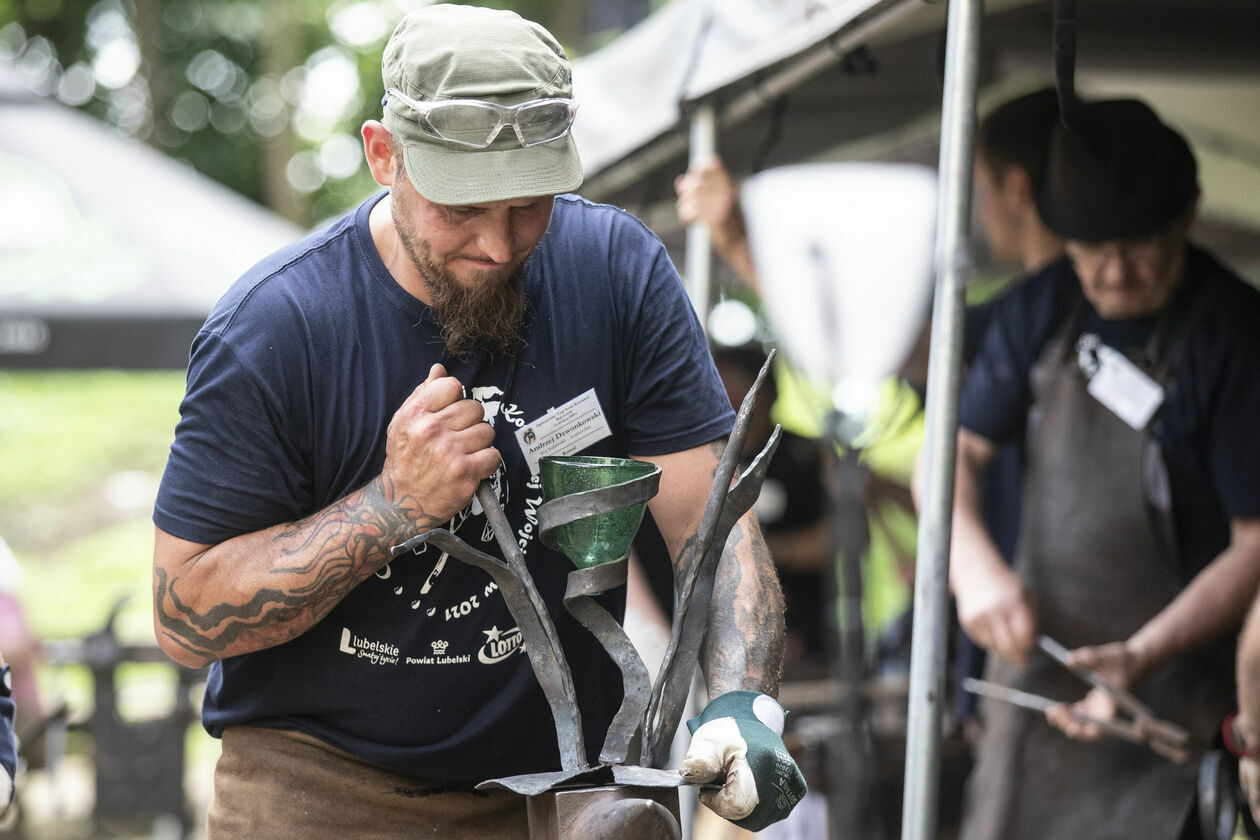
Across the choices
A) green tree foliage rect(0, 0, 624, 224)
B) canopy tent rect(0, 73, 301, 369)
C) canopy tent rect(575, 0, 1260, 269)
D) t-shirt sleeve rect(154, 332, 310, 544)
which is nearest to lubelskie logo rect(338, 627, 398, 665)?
t-shirt sleeve rect(154, 332, 310, 544)

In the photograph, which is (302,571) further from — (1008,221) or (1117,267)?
(1008,221)

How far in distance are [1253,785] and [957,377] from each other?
111 centimetres

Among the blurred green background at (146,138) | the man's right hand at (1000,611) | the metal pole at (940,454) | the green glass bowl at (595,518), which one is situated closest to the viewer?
the green glass bowl at (595,518)

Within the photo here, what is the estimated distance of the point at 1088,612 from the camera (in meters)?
3.06

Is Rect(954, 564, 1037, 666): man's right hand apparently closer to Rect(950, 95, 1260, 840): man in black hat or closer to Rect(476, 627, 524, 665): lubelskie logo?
Rect(950, 95, 1260, 840): man in black hat

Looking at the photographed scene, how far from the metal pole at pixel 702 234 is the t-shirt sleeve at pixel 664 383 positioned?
3.92 feet

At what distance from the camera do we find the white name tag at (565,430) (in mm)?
1851

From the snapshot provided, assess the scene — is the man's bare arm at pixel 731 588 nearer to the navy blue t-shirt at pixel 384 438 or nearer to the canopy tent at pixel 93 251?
the navy blue t-shirt at pixel 384 438

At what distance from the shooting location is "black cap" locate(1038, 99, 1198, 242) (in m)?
2.76

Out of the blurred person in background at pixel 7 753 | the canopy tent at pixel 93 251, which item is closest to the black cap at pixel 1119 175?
the blurred person in background at pixel 7 753

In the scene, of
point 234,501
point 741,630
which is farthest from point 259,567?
point 741,630

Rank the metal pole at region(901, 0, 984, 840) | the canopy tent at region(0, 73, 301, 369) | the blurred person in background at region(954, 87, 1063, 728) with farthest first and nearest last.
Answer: the canopy tent at region(0, 73, 301, 369) → the blurred person in background at region(954, 87, 1063, 728) → the metal pole at region(901, 0, 984, 840)

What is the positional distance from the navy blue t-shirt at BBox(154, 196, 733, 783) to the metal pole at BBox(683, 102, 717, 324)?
122 cm

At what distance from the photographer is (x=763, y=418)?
4621mm
